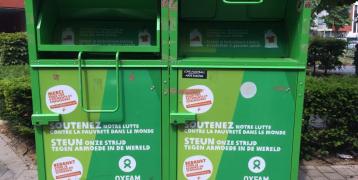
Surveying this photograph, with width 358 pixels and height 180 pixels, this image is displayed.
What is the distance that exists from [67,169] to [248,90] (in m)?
1.31

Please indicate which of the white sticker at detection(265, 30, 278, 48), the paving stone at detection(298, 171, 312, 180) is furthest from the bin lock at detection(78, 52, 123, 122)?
the paving stone at detection(298, 171, 312, 180)

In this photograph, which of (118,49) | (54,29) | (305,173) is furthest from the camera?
(305,173)

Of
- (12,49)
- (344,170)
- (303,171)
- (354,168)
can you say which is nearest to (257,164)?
(303,171)

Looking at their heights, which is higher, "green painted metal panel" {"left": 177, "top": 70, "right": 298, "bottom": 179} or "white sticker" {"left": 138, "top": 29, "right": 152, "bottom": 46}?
"white sticker" {"left": 138, "top": 29, "right": 152, "bottom": 46}

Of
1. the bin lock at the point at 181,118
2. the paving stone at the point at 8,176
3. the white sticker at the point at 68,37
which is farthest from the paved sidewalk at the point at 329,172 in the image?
the paving stone at the point at 8,176

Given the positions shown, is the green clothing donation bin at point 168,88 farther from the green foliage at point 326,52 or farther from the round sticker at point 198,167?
the green foliage at point 326,52

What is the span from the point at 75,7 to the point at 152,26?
543 mm

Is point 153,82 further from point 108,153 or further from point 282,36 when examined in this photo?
point 282,36

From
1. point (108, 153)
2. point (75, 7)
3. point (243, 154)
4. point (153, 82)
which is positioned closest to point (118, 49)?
point (153, 82)

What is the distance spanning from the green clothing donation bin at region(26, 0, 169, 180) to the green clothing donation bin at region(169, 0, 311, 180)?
0.15 m

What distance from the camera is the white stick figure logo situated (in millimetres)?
2682

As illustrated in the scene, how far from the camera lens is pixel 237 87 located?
2.55 meters

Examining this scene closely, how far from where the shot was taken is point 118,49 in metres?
2.52

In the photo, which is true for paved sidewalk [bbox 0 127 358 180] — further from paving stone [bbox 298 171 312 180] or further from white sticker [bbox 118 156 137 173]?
white sticker [bbox 118 156 137 173]
